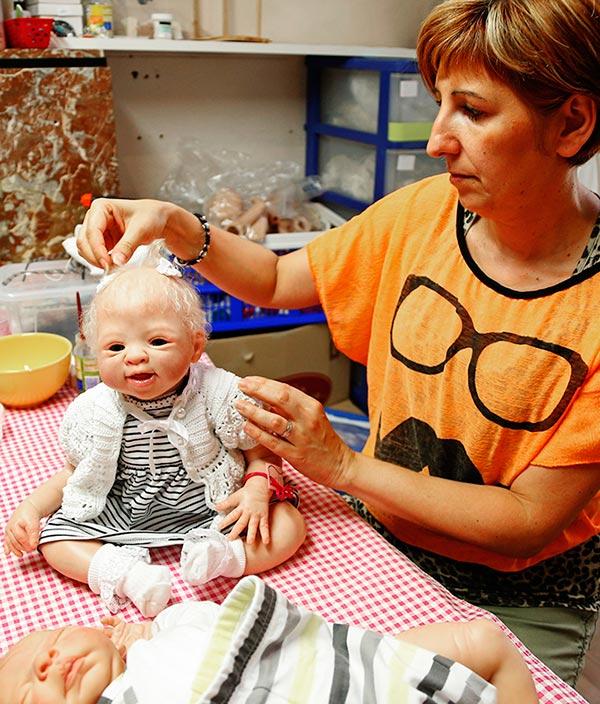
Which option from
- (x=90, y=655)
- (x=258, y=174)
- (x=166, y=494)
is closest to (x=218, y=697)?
(x=90, y=655)

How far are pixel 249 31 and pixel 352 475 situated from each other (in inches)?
79.3

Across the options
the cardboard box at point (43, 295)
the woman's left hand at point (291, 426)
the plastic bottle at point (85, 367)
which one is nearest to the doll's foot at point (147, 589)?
the woman's left hand at point (291, 426)

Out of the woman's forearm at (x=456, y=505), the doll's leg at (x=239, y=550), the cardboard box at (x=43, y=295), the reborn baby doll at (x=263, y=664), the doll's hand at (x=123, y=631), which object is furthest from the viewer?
the cardboard box at (x=43, y=295)

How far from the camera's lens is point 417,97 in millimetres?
2311

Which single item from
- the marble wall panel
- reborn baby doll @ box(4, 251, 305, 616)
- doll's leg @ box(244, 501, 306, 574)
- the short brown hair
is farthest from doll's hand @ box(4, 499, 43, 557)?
the marble wall panel

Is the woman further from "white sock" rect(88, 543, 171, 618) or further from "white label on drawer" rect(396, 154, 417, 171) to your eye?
"white label on drawer" rect(396, 154, 417, 171)

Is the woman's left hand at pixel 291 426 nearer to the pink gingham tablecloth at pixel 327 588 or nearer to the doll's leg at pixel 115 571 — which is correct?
the pink gingham tablecloth at pixel 327 588

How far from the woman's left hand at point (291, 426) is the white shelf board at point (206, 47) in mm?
1586

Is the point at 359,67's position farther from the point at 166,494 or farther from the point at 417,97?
the point at 166,494

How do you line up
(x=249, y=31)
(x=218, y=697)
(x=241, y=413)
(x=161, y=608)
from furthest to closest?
(x=249, y=31) → (x=241, y=413) → (x=161, y=608) → (x=218, y=697)

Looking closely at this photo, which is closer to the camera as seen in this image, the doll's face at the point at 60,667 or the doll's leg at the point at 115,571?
the doll's face at the point at 60,667

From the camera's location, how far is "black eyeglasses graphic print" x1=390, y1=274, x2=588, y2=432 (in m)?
0.97

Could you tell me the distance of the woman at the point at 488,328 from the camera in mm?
906

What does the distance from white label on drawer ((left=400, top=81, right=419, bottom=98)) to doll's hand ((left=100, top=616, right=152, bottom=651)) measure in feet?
6.22
